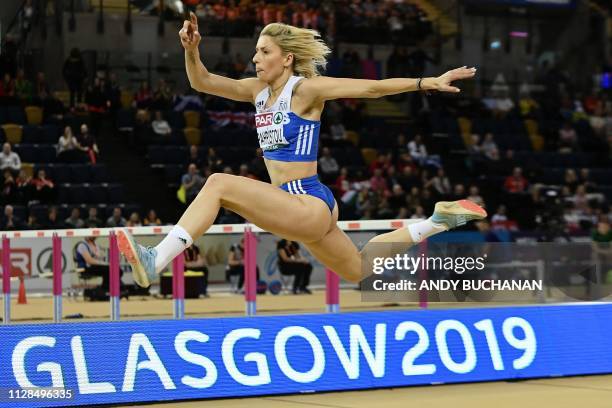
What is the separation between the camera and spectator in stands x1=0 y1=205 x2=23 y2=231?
766 inches

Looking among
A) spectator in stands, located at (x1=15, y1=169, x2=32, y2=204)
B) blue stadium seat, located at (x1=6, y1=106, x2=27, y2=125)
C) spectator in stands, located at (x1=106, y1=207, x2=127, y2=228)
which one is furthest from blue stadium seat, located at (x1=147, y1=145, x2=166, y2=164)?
spectator in stands, located at (x1=106, y1=207, x2=127, y2=228)

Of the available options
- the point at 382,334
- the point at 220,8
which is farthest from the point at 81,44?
the point at 382,334

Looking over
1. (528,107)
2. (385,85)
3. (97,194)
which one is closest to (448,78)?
(385,85)

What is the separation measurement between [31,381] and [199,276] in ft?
34.6

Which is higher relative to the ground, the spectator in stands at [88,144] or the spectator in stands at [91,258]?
the spectator in stands at [88,144]

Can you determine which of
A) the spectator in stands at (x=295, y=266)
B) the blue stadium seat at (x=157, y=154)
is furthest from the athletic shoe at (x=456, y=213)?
the blue stadium seat at (x=157, y=154)

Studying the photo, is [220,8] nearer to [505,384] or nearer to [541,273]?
[541,273]

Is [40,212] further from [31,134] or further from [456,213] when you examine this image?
Result: [456,213]

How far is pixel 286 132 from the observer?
7.19m

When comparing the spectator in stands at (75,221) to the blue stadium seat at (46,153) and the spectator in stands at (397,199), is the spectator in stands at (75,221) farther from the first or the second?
the spectator in stands at (397,199)

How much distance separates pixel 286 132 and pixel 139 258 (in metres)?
1.31

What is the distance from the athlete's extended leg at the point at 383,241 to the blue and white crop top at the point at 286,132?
0.60m

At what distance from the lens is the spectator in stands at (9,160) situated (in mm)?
20797

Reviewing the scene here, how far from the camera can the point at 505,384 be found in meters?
9.77
